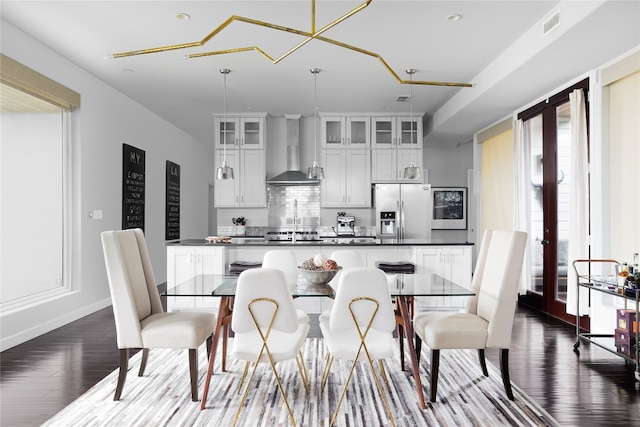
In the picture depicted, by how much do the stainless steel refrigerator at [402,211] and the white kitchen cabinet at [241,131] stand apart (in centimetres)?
214

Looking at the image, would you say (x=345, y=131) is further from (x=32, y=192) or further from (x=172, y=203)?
(x=32, y=192)

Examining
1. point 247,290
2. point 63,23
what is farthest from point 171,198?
point 247,290

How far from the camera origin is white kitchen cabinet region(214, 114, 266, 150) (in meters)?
7.33

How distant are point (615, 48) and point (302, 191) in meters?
4.95

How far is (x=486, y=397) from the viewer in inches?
111

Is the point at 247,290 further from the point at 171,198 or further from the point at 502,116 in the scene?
the point at 171,198

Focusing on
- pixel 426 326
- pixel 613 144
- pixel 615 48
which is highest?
pixel 615 48

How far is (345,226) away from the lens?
7.51 metres

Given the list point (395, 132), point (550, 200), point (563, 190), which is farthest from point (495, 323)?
point (395, 132)

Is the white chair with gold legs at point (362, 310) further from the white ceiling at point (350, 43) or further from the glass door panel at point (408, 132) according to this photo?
the glass door panel at point (408, 132)

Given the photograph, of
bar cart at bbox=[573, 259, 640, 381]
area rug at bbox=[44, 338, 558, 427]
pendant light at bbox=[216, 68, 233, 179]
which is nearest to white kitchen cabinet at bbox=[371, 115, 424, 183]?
pendant light at bbox=[216, 68, 233, 179]

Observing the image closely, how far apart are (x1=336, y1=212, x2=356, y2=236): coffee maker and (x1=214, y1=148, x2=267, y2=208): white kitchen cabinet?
130 cm

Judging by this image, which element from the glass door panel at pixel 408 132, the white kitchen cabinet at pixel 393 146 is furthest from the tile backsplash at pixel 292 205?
the glass door panel at pixel 408 132

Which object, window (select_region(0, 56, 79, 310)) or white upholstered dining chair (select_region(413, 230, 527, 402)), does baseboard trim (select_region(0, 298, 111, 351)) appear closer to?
window (select_region(0, 56, 79, 310))
